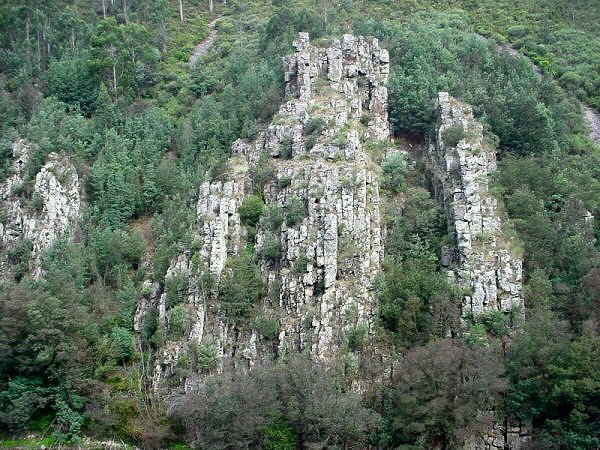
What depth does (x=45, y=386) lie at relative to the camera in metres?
50.6

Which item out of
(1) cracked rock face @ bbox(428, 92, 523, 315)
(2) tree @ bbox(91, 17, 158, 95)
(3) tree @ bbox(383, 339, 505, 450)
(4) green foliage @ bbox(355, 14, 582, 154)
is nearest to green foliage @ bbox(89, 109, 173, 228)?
(2) tree @ bbox(91, 17, 158, 95)

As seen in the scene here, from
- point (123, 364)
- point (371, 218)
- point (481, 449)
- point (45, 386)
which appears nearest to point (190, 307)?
point (123, 364)

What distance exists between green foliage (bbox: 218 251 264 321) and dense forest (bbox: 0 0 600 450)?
0.42 ft

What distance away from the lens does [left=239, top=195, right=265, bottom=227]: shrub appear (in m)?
57.2

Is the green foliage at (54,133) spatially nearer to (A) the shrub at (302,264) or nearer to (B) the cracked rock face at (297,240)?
(B) the cracked rock face at (297,240)

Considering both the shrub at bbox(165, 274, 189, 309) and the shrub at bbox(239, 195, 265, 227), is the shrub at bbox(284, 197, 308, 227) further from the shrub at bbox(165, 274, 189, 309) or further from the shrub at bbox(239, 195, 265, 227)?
the shrub at bbox(165, 274, 189, 309)

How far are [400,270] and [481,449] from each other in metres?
14.1

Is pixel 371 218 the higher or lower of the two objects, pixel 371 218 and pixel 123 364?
the higher

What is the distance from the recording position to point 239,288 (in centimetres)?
5203

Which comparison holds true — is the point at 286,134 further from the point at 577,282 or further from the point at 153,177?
the point at 577,282

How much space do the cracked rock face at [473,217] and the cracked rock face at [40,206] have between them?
32.4 meters

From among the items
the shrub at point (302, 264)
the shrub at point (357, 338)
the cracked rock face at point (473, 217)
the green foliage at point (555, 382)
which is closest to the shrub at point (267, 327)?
the shrub at point (302, 264)

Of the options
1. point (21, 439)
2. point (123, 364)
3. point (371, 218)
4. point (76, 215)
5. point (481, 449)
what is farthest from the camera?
point (76, 215)

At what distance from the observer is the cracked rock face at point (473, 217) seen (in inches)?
2002
